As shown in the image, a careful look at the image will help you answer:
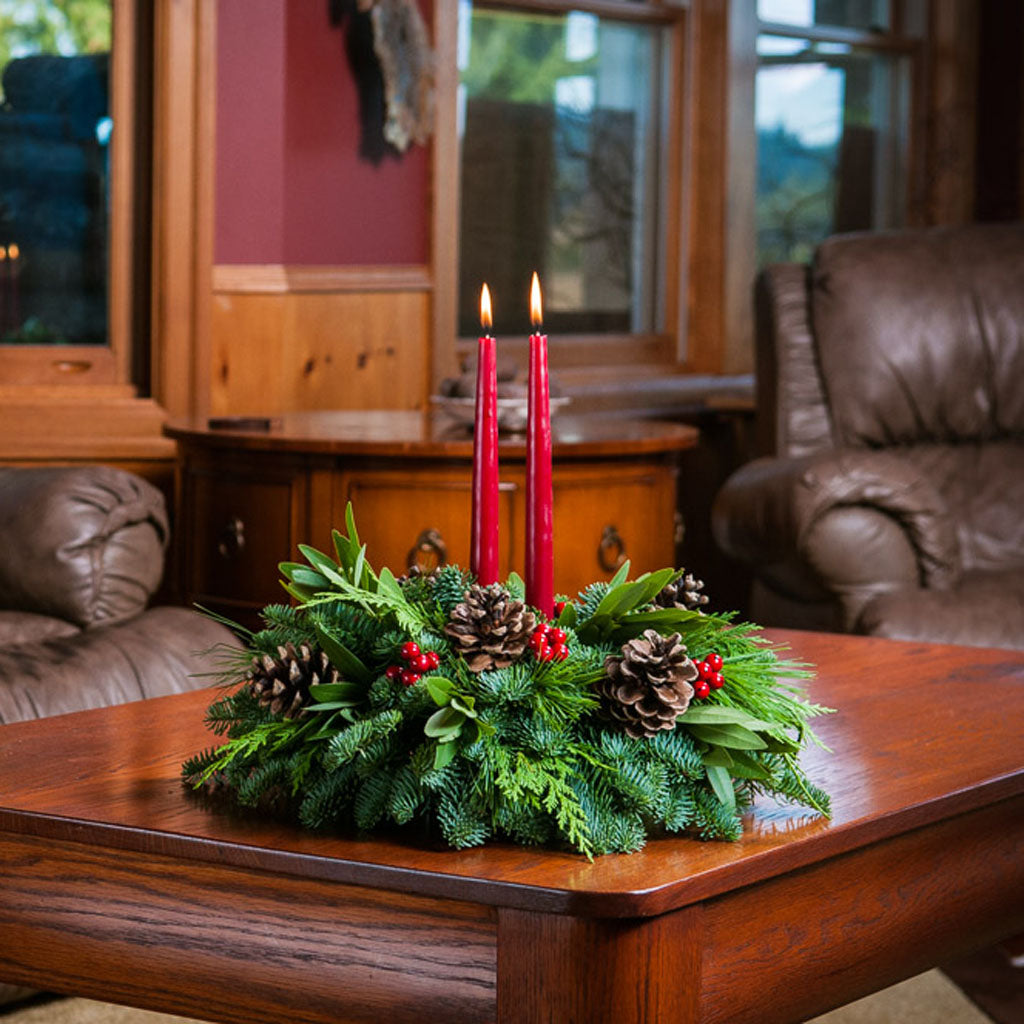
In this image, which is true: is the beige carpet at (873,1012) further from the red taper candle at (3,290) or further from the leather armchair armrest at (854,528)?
the red taper candle at (3,290)

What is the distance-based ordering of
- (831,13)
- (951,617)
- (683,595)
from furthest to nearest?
(831,13) < (951,617) < (683,595)

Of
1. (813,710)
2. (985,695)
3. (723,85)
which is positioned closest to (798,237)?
(723,85)

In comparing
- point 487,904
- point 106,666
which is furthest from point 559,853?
point 106,666

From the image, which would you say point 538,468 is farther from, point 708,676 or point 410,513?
point 410,513

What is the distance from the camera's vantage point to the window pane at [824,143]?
4.71 meters

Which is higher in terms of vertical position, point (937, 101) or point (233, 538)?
point (937, 101)

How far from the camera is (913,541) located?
295 cm

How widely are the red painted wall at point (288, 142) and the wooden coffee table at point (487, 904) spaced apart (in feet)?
8.06

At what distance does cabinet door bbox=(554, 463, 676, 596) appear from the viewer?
120 inches

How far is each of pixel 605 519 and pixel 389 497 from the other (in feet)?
1.36

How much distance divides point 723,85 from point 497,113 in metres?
Result: 0.70

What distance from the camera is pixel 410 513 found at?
2.96 metres

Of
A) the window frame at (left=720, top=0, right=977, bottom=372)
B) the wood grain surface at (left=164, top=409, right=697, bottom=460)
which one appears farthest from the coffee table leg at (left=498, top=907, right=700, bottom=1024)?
the window frame at (left=720, top=0, right=977, bottom=372)

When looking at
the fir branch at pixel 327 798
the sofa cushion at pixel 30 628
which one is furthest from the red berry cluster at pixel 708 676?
the sofa cushion at pixel 30 628
